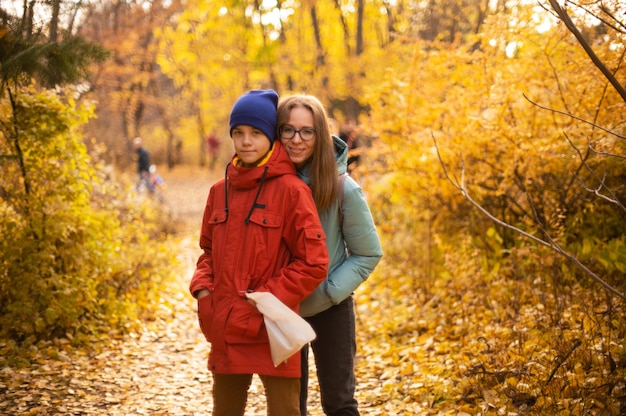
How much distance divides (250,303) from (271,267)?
0.19 meters

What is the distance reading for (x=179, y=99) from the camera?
30391 mm

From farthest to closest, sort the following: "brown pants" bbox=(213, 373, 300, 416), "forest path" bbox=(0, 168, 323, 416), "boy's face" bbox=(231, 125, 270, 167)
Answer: "forest path" bbox=(0, 168, 323, 416) → "boy's face" bbox=(231, 125, 270, 167) → "brown pants" bbox=(213, 373, 300, 416)

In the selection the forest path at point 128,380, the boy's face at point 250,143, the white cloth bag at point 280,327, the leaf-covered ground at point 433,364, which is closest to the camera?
the white cloth bag at point 280,327

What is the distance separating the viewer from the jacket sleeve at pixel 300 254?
2.46 m

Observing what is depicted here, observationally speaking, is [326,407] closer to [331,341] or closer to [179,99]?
[331,341]

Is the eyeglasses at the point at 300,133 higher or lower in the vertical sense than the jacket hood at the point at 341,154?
higher

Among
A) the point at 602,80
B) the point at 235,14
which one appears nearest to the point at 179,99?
the point at 235,14

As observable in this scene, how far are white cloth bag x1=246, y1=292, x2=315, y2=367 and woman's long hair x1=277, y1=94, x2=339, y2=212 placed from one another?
0.58m

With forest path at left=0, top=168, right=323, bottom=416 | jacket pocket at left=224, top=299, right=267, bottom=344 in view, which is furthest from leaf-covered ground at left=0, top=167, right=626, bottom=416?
jacket pocket at left=224, top=299, right=267, bottom=344

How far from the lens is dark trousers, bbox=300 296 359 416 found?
112 inches

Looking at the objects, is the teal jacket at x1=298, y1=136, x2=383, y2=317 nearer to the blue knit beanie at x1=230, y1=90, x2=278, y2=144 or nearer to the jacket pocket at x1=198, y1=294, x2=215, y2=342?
the blue knit beanie at x1=230, y1=90, x2=278, y2=144

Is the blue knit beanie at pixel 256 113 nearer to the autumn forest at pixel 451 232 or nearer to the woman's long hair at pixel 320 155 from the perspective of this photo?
the woman's long hair at pixel 320 155

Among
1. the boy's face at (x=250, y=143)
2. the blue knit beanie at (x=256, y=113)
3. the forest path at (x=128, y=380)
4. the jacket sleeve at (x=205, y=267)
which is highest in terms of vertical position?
the blue knit beanie at (x=256, y=113)

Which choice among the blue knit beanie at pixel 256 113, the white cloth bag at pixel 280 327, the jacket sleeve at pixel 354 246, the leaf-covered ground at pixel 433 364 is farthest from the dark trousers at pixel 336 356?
the leaf-covered ground at pixel 433 364
